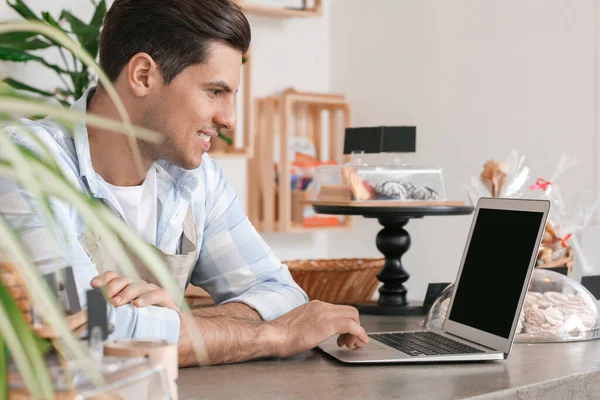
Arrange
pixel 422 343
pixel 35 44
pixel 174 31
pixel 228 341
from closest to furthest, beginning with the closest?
pixel 228 341 → pixel 422 343 → pixel 174 31 → pixel 35 44

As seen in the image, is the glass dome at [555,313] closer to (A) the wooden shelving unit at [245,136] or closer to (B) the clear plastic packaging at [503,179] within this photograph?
(B) the clear plastic packaging at [503,179]

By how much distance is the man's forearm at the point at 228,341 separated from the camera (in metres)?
1.32

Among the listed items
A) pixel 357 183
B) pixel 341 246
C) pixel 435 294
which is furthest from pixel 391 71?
pixel 435 294

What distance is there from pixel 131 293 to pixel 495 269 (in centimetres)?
63

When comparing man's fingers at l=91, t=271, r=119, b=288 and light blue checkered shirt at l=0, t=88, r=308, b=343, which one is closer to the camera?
man's fingers at l=91, t=271, r=119, b=288

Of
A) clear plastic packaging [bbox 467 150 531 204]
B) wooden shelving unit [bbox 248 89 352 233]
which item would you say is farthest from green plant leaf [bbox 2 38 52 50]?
clear plastic packaging [bbox 467 150 531 204]

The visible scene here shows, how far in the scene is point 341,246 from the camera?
4.30 metres

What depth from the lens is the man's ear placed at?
1748 mm

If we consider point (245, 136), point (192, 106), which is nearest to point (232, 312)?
point (192, 106)

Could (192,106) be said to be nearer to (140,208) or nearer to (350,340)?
(140,208)

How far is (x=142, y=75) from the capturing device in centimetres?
176

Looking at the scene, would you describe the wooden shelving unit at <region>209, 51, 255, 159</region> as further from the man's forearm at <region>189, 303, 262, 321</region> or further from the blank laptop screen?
the blank laptop screen

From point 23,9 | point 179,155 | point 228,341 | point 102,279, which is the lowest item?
point 228,341

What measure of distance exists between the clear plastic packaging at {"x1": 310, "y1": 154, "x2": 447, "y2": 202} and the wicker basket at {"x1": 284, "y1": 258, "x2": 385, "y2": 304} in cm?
19
